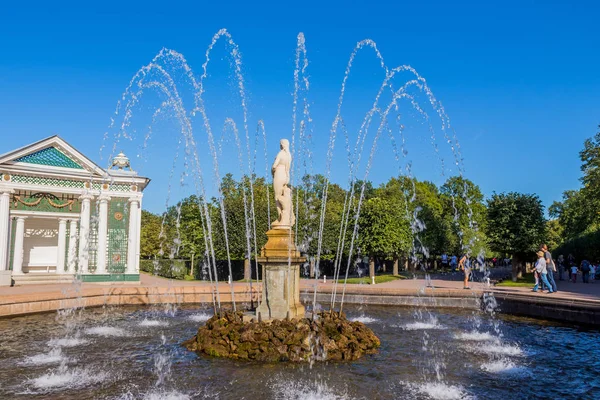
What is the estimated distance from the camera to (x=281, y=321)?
415 inches

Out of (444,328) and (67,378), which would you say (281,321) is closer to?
(67,378)

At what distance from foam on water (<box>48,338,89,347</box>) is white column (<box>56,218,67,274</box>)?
72.4 feet

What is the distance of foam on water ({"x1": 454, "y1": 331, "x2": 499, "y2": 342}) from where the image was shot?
1198 centimetres

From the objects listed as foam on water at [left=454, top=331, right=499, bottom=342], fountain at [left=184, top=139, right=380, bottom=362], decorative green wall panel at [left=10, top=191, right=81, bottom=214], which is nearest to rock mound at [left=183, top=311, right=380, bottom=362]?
fountain at [left=184, top=139, right=380, bottom=362]

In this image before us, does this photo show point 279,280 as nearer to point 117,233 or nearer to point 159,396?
point 159,396

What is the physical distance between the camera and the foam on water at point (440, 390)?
740 centimetres

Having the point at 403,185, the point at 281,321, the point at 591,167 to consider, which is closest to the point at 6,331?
the point at 281,321

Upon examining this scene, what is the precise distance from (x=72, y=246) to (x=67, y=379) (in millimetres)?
26093

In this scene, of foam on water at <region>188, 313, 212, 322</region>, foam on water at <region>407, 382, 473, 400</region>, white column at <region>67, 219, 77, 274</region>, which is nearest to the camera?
foam on water at <region>407, 382, 473, 400</region>

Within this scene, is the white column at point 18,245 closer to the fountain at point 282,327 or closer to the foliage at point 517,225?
the fountain at point 282,327

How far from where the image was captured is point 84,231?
30391mm

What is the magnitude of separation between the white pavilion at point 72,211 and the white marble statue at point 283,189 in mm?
21191

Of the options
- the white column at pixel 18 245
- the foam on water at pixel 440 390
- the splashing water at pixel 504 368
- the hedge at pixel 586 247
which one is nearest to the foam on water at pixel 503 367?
the splashing water at pixel 504 368

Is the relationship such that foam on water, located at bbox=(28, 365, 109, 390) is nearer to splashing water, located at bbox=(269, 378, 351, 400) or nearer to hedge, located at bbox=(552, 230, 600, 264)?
splashing water, located at bbox=(269, 378, 351, 400)
